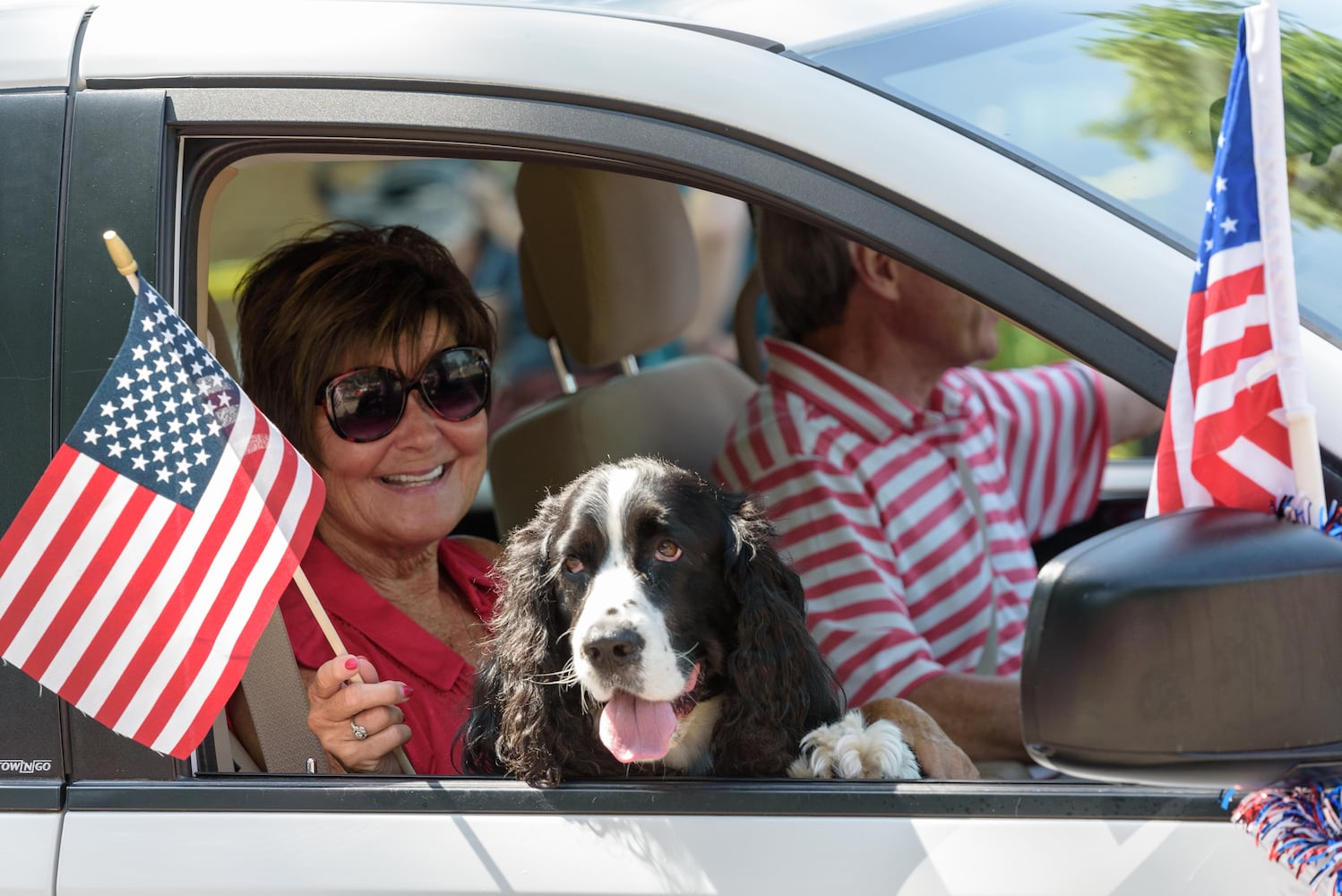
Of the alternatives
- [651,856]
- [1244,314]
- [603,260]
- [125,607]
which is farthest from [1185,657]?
[603,260]

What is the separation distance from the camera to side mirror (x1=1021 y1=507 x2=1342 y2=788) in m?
1.27

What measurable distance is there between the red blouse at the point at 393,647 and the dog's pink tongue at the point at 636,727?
51cm

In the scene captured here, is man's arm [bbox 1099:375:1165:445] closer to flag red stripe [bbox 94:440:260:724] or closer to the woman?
the woman

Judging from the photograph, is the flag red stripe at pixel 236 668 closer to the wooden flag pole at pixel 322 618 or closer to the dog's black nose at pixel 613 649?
the wooden flag pole at pixel 322 618

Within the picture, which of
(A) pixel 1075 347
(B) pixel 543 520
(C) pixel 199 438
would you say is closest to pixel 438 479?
(B) pixel 543 520

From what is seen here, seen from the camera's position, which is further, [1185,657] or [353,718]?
[353,718]

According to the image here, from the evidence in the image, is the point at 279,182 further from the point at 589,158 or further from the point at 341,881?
the point at 341,881

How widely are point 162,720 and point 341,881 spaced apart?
29 centimetres

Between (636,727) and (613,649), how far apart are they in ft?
0.40

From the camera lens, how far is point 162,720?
5.50 ft

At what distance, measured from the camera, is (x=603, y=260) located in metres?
3.22

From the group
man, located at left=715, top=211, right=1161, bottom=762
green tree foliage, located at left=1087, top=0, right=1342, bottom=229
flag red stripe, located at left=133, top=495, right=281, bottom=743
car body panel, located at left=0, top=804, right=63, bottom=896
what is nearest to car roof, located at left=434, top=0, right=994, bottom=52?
green tree foliage, located at left=1087, top=0, right=1342, bottom=229

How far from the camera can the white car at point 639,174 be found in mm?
1574

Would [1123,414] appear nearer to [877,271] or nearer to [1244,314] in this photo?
[877,271]
